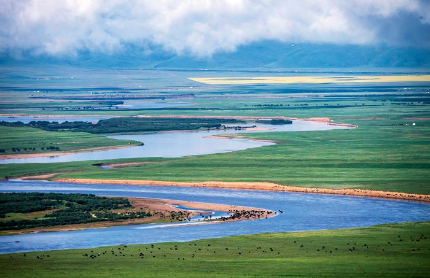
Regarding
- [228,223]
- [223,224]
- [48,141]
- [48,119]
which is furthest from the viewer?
[48,119]

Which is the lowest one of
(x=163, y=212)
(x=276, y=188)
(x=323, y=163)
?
(x=163, y=212)

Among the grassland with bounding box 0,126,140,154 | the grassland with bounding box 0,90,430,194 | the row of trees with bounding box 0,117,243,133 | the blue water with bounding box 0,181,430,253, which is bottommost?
the blue water with bounding box 0,181,430,253

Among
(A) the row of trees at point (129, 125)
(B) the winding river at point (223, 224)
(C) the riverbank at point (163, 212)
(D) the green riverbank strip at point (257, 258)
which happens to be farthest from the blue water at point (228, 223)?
(A) the row of trees at point (129, 125)

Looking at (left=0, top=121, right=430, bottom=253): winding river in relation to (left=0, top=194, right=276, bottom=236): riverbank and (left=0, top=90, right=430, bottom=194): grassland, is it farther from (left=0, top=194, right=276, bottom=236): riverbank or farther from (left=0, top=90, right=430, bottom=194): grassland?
(left=0, top=90, right=430, bottom=194): grassland

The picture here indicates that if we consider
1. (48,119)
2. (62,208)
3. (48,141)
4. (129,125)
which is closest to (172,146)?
(48,141)

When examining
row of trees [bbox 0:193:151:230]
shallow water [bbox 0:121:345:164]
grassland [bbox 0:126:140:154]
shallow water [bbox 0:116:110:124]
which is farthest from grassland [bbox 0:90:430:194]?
shallow water [bbox 0:116:110:124]

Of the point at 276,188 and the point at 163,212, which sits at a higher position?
the point at 276,188

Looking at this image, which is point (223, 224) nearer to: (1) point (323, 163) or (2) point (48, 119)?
(1) point (323, 163)
